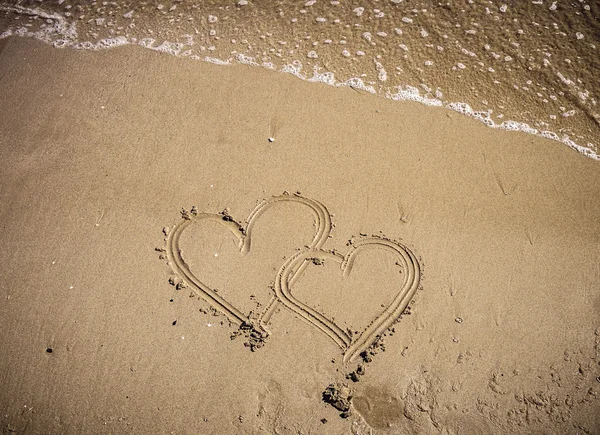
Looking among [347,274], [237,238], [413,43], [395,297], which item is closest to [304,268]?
[347,274]

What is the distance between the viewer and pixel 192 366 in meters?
3.18

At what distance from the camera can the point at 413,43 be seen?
4414mm

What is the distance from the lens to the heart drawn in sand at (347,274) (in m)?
3.25

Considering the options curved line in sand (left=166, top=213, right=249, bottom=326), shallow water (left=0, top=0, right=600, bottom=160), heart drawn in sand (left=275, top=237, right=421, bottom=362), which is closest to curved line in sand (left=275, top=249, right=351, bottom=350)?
heart drawn in sand (left=275, top=237, right=421, bottom=362)

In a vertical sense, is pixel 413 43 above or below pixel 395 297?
above

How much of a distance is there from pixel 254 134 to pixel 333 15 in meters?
1.86

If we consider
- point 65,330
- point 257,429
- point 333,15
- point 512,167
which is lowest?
point 257,429

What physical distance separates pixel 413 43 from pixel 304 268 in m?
2.85

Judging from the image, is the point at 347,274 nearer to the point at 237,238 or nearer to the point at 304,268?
the point at 304,268

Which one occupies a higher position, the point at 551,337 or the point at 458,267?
the point at 458,267

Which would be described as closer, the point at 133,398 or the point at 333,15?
the point at 133,398

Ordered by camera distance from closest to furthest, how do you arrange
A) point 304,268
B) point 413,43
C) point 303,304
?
point 303,304
point 304,268
point 413,43

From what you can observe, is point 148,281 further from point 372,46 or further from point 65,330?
point 372,46

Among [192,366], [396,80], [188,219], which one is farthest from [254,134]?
[192,366]
